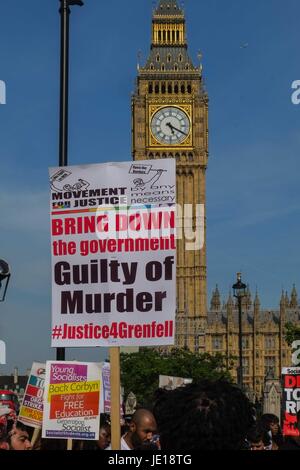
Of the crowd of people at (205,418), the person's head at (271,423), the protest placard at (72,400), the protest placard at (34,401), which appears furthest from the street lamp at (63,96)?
the crowd of people at (205,418)

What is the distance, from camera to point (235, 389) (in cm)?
492

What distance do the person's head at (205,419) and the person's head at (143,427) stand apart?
2.26 metres

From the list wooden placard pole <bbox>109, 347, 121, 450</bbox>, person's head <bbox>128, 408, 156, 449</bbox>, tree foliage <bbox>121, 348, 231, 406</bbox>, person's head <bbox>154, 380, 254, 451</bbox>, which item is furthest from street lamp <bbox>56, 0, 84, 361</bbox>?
tree foliage <bbox>121, 348, 231, 406</bbox>

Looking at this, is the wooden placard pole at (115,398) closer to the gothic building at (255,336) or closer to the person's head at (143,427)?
the person's head at (143,427)

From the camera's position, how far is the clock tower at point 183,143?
94.5m

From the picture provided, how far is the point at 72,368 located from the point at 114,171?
2.72 meters

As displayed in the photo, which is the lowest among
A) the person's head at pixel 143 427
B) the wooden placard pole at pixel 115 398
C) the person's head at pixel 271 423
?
the person's head at pixel 271 423

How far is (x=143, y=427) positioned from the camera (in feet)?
23.4

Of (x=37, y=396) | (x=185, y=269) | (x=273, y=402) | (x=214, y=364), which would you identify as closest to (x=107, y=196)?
(x=37, y=396)

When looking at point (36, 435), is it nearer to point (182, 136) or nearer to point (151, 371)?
point (151, 371)

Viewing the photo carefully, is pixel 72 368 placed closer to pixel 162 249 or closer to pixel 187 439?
pixel 162 249

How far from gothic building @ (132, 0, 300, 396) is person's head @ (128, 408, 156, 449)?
86.8m

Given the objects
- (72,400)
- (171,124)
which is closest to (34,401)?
(72,400)

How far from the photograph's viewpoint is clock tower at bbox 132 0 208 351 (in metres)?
94.5
